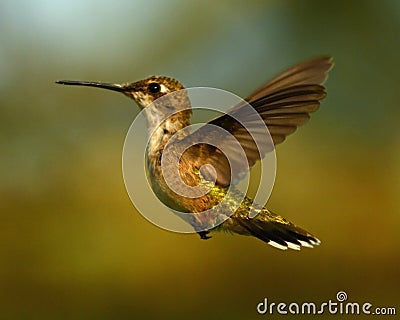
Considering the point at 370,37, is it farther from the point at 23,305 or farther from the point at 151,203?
the point at 151,203

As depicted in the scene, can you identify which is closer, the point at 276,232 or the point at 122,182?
the point at 276,232

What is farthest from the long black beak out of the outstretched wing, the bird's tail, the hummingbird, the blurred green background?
the blurred green background

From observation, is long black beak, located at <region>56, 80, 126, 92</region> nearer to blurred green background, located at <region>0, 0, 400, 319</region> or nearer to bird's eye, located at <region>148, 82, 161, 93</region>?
bird's eye, located at <region>148, 82, 161, 93</region>

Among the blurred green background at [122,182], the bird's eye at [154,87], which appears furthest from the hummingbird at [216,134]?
the blurred green background at [122,182]

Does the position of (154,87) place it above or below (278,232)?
above

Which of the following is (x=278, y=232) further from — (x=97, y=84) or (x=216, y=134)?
(x=97, y=84)

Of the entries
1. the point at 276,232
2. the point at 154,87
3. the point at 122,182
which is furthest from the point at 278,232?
the point at 122,182
